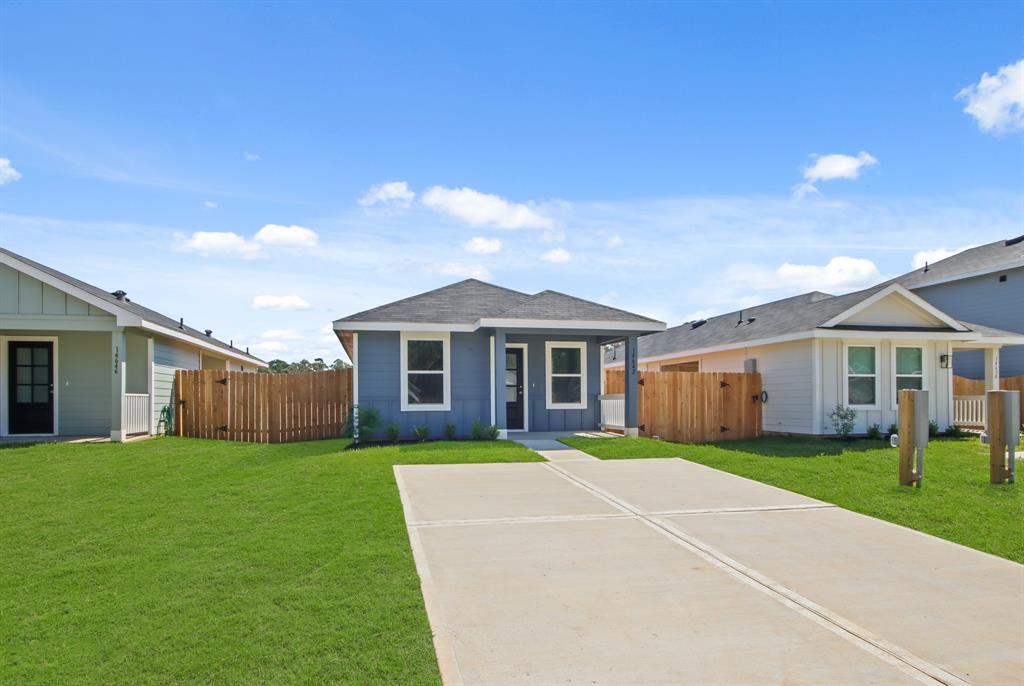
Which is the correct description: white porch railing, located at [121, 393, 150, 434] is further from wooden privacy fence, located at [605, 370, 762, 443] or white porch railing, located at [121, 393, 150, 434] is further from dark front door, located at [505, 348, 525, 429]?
wooden privacy fence, located at [605, 370, 762, 443]

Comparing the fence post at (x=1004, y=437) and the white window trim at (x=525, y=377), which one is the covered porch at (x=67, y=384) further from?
the fence post at (x=1004, y=437)

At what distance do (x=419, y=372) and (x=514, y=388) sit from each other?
8.21 ft

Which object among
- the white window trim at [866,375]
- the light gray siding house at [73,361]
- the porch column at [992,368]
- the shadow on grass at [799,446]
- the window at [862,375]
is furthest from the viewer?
the porch column at [992,368]

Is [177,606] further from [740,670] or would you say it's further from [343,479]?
[343,479]

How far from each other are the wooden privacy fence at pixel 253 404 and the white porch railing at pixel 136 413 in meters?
1.08

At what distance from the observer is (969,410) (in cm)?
1708

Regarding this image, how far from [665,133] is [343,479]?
10.2 metres

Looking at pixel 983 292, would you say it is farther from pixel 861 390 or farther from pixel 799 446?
pixel 799 446

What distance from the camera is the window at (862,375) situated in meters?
15.8

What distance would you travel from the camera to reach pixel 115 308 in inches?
532

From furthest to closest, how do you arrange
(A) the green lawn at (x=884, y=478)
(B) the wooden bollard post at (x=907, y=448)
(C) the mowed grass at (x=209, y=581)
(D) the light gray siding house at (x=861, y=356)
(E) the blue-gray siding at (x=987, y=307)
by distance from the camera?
(E) the blue-gray siding at (x=987, y=307)
(D) the light gray siding house at (x=861, y=356)
(B) the wooden bollard post at (x=907, y=448)
(A) the green lawn at (x=884, y=478)
(C) the mowed grass at (x=209, y=581)

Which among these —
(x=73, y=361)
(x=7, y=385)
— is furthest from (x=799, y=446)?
(x=7, y=385)

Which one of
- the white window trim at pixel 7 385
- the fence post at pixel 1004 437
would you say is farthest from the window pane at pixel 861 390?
the white window trim at pixel 7 385

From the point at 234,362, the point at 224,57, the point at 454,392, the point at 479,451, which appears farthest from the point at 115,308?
the point at 234,362
